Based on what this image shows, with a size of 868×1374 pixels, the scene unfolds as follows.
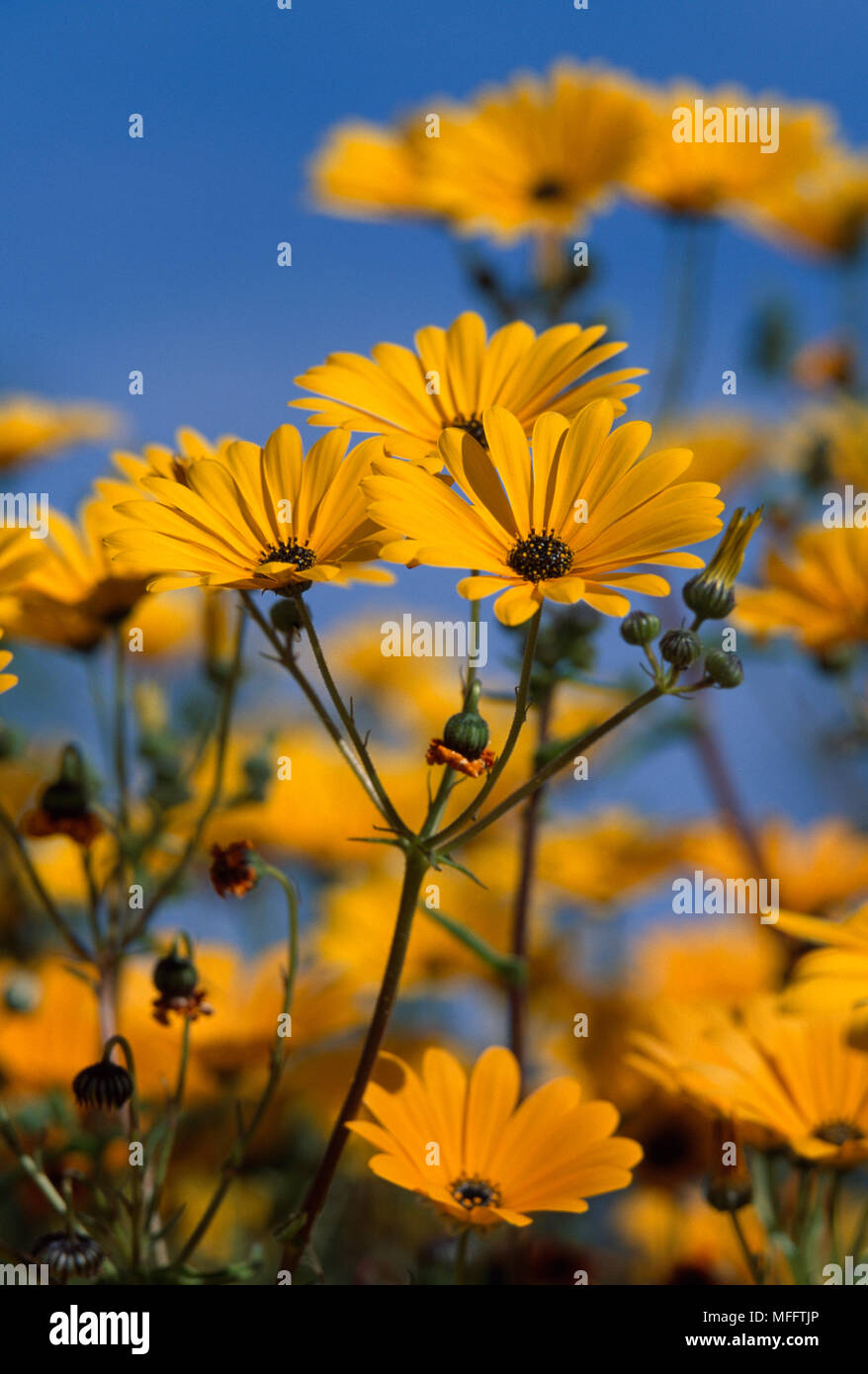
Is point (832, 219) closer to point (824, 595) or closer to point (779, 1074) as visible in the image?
point (824, 595)

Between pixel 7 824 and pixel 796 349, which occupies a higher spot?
pixel 796 349

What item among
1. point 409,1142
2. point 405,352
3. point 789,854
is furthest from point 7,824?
point 789,854

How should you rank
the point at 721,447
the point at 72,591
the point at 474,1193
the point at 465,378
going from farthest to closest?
the point at 721,447
the point at 72,591
the point at 465,378
the point at 474,1193

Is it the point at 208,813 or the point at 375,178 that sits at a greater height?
the point at 375,178

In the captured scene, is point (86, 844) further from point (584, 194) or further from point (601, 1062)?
point (584, 194)

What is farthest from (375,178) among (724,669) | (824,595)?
(724,669)

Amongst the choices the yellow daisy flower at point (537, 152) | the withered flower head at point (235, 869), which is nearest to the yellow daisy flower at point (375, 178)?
the yellow daisy flower at point (537, 152)
